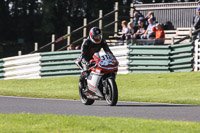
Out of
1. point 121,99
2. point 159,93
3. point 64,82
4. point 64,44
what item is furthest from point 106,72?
point 64,44

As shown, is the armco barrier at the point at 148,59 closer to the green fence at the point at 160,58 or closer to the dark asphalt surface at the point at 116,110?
the green fence at the point at 160,58

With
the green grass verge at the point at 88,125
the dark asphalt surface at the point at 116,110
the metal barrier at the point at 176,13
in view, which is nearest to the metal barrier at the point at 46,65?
the metal barrier at the point at 176,13

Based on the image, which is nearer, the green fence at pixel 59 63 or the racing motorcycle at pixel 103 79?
the racing motorcycle at pixel 103 79

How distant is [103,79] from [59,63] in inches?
432

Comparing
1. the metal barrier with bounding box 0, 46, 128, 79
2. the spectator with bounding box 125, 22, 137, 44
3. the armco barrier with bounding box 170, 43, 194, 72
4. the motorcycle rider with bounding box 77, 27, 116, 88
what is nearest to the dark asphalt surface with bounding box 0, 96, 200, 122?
the motorcycle rider with bounding box 77, 27, 116, 88

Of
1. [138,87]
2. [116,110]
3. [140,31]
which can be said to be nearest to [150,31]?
[140,31]

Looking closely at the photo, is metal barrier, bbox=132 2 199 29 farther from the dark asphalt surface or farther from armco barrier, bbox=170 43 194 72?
the dark asphalt surface

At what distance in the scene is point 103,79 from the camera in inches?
474

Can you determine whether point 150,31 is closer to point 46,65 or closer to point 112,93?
point 46,65

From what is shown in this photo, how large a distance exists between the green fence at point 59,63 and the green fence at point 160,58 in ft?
7.98

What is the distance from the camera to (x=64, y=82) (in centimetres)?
2062

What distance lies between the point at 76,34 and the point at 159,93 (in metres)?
10.7

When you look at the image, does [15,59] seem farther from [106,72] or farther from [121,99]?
[106,72]

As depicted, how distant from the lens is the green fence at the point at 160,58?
20.1m
